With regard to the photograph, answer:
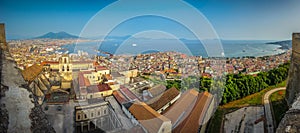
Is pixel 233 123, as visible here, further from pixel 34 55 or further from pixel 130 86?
pixel 34 55

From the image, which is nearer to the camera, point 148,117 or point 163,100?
point 148,117

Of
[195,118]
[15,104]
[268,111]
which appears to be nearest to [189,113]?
[195,118]

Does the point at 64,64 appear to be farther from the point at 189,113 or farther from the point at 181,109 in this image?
the point at 189,113

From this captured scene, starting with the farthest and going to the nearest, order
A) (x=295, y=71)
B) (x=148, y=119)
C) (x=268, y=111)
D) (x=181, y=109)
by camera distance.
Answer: (x=268, y=111) → (x=295, y=71) → (x=181, y=109) → (x=148, y=119)

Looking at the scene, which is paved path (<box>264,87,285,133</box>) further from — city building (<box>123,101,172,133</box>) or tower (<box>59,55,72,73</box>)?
tower (<box>59,55,72,73</box>)

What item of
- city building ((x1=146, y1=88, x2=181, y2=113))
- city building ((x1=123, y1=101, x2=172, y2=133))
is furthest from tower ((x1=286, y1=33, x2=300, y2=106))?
city building ((x1=123, y1=101, x2=172, y2=133))

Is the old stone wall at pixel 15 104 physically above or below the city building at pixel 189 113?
above

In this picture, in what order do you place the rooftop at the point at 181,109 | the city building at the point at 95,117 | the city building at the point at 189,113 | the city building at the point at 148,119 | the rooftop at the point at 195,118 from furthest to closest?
1. the city building at the point at 95,117
2. the rooftop at the point at 181,109
3. the city building at the point at 189,113
4. the rooftop at the point at 195,118
5. the city building at the point at 148,119

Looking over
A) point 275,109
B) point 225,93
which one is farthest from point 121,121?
point 275,109

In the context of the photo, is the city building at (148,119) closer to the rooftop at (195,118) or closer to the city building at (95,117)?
the rooftop at (195,118)

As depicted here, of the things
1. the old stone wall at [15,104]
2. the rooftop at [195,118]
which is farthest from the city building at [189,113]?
the old stone wall at [15,104]

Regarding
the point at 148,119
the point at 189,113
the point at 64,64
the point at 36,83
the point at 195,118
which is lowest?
the point at 195,118

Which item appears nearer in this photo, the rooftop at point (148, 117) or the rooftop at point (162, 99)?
the rooftop at point (148, 117)
